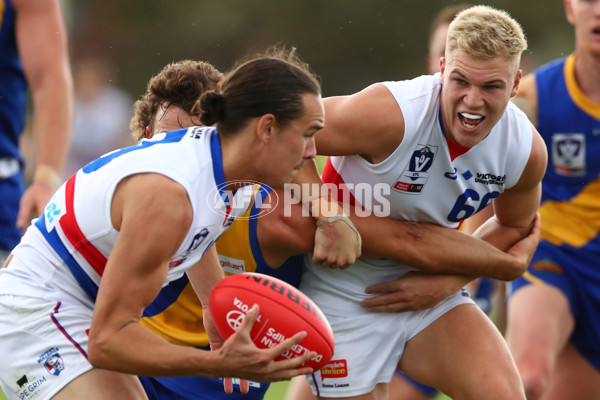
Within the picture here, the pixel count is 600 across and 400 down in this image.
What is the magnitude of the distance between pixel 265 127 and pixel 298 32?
71.0ft

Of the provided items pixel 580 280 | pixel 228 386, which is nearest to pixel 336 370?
pixel 228 386

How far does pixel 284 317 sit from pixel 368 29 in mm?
22677

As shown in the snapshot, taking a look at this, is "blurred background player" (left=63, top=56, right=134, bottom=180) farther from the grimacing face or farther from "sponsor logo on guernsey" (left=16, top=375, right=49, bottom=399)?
"sponsor logo on guernsey" (left=16, top=375, right=49, bottom=399)

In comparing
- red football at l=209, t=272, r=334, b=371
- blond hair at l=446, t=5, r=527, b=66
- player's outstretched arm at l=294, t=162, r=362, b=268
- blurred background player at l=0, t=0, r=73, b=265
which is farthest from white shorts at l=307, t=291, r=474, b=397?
blurred background player at l=0, t=0, r=73, b=265

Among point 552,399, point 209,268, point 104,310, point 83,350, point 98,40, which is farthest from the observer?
point 98,40

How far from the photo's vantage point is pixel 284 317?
12.6 ft

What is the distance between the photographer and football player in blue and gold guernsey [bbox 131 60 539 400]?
14.9 feet

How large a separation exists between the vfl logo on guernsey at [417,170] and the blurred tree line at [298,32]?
17270mm

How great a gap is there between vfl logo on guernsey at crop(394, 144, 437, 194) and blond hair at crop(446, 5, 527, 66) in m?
0.49

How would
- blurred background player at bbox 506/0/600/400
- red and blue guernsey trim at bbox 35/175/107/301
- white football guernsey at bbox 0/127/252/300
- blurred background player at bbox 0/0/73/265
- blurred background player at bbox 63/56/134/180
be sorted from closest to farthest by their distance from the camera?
white football guernsey at bbox 0/127/252/300
red and blue guernsey trim at bbox 35/175/107/301
blurred background player at bbox 0/0/73/265
blurred background player at bbox 506/0/600/400
blurred background player at bbox 63/56/134/180

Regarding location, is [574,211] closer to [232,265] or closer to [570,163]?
[570,163]

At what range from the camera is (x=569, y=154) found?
6.09 m

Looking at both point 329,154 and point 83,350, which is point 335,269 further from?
point 83,350

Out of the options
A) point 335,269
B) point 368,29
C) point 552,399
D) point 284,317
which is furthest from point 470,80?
point 368,29
